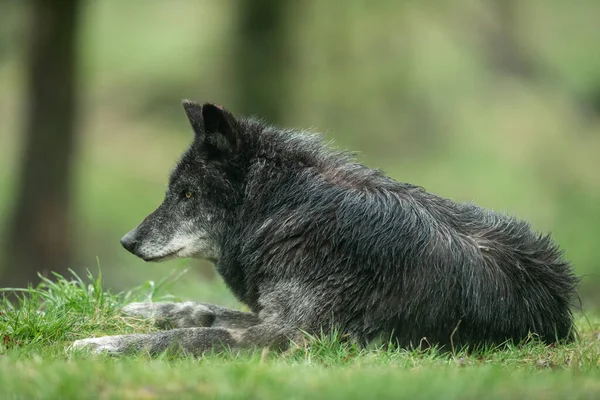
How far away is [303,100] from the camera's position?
830 inches

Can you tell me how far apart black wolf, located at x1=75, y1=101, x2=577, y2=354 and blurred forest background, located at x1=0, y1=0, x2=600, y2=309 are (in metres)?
7.63

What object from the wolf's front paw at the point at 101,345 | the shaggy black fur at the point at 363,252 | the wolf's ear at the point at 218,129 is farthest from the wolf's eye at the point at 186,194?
the wolf's front paw at the point at 101,345

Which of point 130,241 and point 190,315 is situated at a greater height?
point 130,241

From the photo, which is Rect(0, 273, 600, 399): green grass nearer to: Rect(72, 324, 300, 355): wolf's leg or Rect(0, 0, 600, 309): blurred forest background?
Rect(72, 324, 300, 355): wolf's leg

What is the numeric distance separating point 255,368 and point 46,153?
1052 centimetres

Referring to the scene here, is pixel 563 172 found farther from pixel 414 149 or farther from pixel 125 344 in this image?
pixel 125 344

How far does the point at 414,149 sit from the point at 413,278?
64.8 feet

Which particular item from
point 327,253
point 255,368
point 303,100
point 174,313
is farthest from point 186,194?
point 303,100

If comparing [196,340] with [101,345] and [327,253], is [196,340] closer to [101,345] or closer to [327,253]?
[101,345]

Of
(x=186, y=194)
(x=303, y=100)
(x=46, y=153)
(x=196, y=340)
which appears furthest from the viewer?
(x=303, y=100)

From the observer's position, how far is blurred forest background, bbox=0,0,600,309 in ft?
49.4

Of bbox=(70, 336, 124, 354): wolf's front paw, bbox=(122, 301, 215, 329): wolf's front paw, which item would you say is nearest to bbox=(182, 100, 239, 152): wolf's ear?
bbox=(122, 301, 215, 329): wolf's front paw

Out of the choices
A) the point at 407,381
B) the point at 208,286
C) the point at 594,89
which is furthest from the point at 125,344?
the point at 594,89

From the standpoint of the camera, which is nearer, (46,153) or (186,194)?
(186,194)
